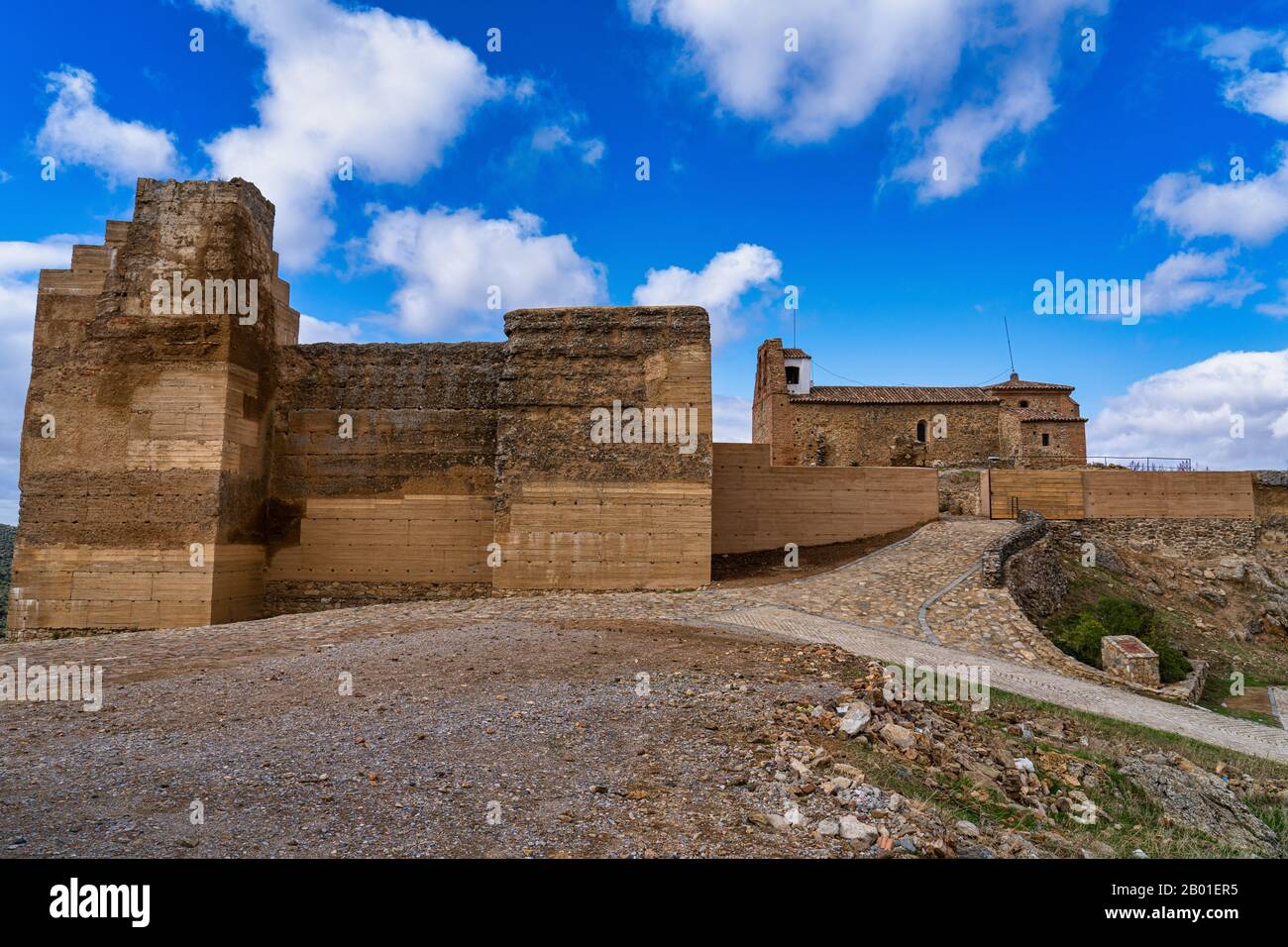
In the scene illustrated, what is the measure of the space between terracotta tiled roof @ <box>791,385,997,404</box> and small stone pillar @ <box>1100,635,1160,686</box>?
25080 mm

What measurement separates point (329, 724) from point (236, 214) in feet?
39.8

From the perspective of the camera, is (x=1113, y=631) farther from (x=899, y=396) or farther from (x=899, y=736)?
(x=899, y=396)

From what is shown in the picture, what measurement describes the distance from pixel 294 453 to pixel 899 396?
30.4 m

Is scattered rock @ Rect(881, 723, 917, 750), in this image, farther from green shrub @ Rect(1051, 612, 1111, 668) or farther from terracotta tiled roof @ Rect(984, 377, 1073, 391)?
terracotta tiled roof @ Rect(984, 377, 1073, 391)

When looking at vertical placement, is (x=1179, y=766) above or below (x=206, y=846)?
below

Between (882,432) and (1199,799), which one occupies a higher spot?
(882,432)

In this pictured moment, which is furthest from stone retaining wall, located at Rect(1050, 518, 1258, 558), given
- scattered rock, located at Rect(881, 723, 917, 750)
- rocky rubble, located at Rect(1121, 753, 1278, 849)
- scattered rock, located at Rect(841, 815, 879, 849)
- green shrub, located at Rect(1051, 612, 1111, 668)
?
scattered rock, located at Rect(841, 815, 879, 849)

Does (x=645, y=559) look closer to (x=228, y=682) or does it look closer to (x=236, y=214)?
(x=228, y=682)

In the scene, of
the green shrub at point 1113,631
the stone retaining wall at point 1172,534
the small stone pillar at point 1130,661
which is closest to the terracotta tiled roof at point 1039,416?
the stone retaining wall at point 1172,534

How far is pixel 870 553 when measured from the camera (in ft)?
58.5

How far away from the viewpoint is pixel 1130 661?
11.6 m

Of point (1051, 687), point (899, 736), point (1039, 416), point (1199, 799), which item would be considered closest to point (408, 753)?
point (899, 736)

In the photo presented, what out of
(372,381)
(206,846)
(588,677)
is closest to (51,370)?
(372,381)

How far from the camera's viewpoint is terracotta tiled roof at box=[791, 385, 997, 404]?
36281 mm
